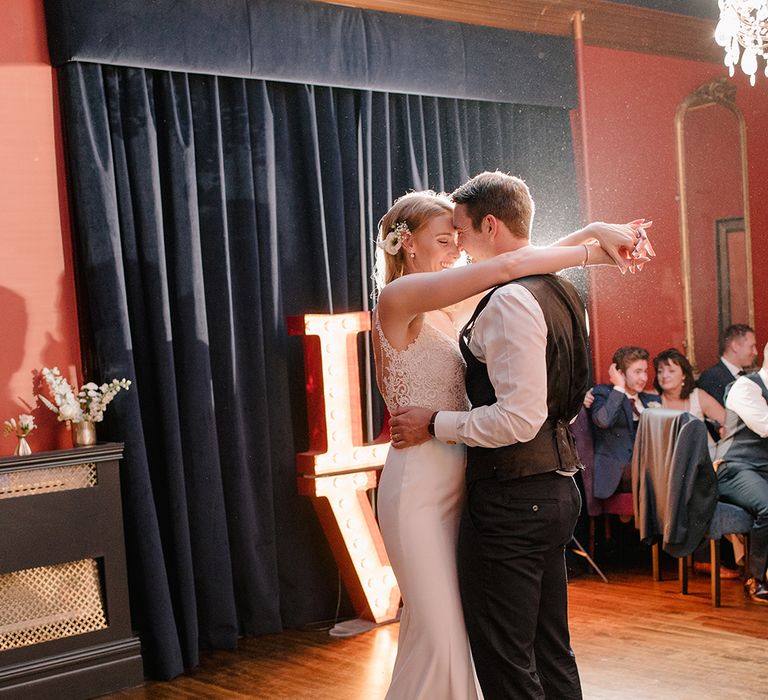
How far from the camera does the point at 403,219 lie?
9.81 ft

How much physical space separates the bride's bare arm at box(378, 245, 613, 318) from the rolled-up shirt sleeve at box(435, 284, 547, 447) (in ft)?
0.26

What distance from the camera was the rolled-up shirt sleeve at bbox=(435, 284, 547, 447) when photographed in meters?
2.45

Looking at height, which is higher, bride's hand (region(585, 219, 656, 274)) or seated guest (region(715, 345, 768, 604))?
bride's hand (region(585, 219, 656, 274))

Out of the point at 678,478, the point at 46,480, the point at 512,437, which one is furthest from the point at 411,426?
the point at 678,478

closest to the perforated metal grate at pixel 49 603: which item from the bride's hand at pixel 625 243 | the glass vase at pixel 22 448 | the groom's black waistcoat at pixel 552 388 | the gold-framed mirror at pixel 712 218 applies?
the glass vase at pixel 22 448

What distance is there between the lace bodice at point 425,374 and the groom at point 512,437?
0.57ft

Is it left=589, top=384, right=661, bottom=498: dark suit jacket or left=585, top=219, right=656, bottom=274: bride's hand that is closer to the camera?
left=585, top=219, right=656, bottom=274: bride's hand

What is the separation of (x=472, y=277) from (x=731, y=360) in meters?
4.12


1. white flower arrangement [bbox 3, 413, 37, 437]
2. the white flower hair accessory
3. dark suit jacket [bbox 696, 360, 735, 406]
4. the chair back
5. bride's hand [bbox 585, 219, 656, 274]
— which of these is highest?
the white flower hair accessory

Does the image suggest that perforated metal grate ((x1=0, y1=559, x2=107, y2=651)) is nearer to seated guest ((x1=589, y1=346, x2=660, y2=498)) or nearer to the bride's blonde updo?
the bride's blonde updo

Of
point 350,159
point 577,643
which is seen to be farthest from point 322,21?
point 577,643

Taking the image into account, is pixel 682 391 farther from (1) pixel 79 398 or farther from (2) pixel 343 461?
(1) pixel 79 398

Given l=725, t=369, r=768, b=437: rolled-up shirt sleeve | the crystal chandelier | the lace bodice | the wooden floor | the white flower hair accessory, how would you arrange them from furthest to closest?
l=725, t=369, r=768, b=437: rolled-up shirt sleeve
the crystal chandelier
the wooden floor
the white flower hair accessory
the lace bodice

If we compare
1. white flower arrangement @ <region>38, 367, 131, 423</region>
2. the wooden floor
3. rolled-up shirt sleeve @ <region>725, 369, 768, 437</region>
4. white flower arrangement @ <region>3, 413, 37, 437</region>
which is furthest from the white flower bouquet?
rolled-up shirt sleeve @ <region>725, 369, 768, 437</region>
